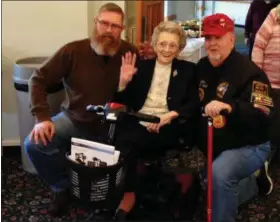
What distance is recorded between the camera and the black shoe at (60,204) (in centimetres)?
262

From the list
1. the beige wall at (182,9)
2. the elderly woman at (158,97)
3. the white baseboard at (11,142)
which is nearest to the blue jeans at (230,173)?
the elderly woman at (158,97)

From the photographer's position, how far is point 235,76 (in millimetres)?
2250

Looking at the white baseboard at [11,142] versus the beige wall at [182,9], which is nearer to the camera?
the white baseboard at [11,142]

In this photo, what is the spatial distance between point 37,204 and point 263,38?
6.38 ft

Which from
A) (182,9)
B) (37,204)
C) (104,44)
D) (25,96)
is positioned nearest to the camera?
(104,44)

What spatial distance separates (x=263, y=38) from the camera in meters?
3.23

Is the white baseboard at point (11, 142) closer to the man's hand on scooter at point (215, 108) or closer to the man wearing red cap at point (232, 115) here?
the man wearing red cap at point (232, 115)

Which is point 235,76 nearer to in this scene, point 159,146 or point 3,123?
point 159,146

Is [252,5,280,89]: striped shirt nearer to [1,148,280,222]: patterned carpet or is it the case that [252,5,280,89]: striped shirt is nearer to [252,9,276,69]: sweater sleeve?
[252,9,276,69]: sweater sleeve

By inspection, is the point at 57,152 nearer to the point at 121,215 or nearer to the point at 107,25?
the point at 121,215

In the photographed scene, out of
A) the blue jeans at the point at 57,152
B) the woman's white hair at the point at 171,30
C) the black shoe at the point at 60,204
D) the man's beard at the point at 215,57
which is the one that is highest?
the woman's white hair at the point at 171,30

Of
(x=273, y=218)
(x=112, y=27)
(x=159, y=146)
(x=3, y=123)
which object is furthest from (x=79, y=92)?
(x=273, y=218)

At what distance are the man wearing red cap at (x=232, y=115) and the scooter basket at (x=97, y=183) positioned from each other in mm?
503

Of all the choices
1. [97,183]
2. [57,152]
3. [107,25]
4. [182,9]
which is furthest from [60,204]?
[182,9]
